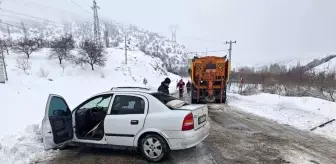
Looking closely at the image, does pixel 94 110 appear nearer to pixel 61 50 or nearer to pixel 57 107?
pixel 57 107

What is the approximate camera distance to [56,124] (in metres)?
5.09

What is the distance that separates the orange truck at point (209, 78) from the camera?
1473cm

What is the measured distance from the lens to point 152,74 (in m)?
43.3

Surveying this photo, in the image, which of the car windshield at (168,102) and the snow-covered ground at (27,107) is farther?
the snow-covered ground at (27,107)

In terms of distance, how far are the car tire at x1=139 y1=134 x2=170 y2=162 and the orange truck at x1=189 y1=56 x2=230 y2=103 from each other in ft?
33.5

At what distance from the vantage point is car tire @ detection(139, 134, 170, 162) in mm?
4859

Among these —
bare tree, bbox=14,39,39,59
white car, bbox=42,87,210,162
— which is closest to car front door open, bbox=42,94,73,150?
white car, bbox=42,87,210,162

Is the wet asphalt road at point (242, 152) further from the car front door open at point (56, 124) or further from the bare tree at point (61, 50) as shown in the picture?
the bare tree at point (61, 50)

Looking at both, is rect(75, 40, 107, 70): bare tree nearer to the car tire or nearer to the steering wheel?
the steering wheel

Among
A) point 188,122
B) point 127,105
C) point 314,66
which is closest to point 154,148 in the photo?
point 188,122

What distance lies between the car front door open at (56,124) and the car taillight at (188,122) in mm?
2761

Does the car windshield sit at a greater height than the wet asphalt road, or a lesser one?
greater

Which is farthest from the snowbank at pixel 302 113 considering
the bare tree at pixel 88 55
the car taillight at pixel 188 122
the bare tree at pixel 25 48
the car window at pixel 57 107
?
the bare tree at pixel 25 48

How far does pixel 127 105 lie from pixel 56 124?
163 cm
